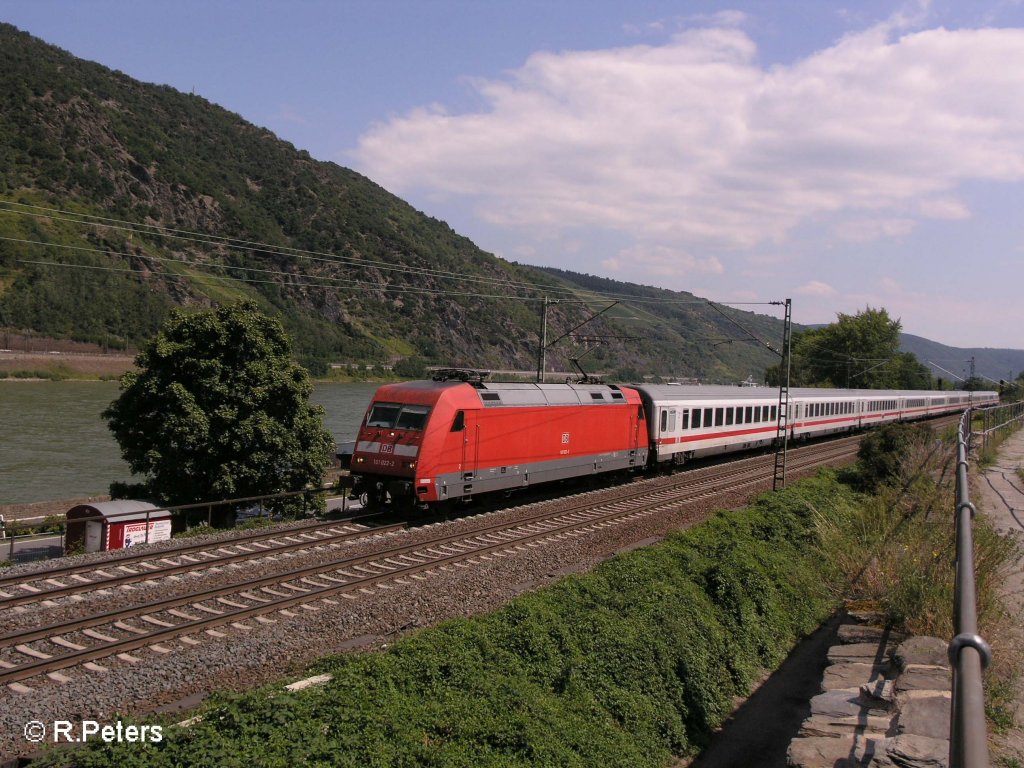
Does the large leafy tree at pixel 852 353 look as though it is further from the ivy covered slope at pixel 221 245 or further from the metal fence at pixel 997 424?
the metal fence at pixel 997 424

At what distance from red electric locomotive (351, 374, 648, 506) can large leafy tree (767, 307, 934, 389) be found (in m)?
75.4

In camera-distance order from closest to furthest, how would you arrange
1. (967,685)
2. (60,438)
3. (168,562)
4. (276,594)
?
(967,685) → (276,594) → (168,562) → (60,438)

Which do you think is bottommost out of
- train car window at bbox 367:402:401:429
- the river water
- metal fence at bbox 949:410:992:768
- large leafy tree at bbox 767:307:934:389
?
the river water

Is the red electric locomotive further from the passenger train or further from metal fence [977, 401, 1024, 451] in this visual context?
metal fence [977, 401, 1024, 451]

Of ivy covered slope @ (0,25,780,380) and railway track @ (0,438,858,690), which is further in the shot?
ivy covered slope @ (0,25,780,380)

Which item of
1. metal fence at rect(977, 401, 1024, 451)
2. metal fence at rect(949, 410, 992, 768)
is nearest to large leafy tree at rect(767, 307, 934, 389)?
metal fence at rect(977, 401, 1024, 451)

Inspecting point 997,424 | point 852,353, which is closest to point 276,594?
point 997,424

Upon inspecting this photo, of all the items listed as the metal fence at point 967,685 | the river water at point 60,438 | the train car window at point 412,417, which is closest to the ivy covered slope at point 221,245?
the river water at point 60,438

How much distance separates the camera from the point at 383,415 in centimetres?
1908

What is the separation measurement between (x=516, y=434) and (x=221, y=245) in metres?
109

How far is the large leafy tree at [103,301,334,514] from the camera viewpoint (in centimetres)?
2045

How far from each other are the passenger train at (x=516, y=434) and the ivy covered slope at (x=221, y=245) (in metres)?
25.6

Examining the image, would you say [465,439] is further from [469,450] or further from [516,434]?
[516,434]

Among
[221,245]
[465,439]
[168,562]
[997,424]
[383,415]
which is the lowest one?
[168,562]
